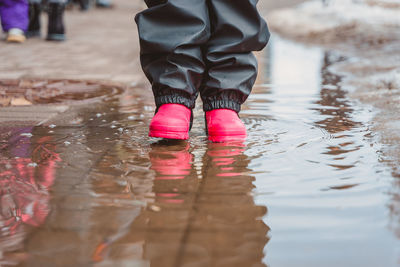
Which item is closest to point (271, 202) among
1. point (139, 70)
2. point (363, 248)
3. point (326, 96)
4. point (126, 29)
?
point (363, 248)

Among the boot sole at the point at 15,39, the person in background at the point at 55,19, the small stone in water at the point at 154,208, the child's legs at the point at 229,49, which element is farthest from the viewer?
the person in background at the point at 55,19

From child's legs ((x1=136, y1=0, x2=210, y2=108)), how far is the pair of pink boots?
0.13ft

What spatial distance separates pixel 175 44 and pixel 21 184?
0.67m

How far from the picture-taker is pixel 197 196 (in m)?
1.22

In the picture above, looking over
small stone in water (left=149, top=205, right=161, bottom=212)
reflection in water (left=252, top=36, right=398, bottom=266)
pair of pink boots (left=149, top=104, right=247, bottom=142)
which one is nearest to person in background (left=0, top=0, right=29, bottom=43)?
reflection in water (left=252, top=36, right=398, bottom=266)

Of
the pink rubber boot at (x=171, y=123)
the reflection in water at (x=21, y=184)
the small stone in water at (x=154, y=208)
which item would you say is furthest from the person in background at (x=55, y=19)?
the small stone in water at (x=154, y=208)

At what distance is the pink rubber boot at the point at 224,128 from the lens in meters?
1.73

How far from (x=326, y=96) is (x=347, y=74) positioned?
80 centimetres

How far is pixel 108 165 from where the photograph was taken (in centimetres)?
147

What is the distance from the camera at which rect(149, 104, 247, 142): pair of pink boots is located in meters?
1.68

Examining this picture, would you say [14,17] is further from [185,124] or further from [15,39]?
[185,124]

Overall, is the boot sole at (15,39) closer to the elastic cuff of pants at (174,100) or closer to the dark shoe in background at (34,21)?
the dark shoe in background at (34,21)

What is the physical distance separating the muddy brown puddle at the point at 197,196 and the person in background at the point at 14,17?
3.22 metres

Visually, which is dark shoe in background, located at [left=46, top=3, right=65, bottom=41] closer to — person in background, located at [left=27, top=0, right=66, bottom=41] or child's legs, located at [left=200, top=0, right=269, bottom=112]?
person in background, located at [left=27, top=0, right=66, bottom=41]
